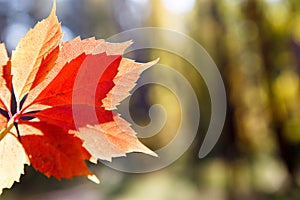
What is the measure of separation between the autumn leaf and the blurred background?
3.97 m

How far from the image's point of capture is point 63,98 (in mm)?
238

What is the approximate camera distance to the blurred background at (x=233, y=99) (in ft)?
15.3

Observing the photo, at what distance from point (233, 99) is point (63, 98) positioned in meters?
→ 5.24

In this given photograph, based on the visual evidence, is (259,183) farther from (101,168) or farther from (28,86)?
(28,86)

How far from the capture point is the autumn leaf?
9.3 inches

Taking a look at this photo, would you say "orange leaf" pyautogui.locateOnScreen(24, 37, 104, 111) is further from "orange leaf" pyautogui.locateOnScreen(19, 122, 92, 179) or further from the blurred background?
the blurred background

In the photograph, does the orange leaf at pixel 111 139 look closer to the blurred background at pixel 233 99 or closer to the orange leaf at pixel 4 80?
the orange leaf at pixel 4 80

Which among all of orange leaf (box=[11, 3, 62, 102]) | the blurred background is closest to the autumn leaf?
orange leaf (box=[11, 3, 62, 102])

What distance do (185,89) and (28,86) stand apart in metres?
5.12

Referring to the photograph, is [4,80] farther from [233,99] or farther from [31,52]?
[233,99]

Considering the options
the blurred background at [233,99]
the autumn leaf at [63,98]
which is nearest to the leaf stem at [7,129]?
the autumn leaf at [63,98]

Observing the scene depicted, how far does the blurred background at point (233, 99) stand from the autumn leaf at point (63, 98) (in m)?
3.97

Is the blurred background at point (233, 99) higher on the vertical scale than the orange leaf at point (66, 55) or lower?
higher

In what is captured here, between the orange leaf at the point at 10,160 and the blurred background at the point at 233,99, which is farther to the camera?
the blurred background at the point at 233,99
